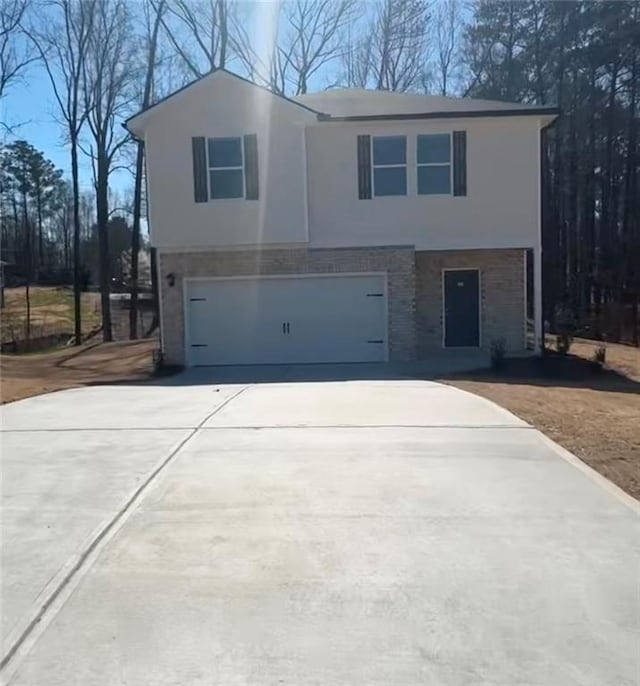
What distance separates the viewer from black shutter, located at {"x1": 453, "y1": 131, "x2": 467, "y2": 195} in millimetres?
17672

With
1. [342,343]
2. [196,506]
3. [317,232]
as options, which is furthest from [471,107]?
[196,506]

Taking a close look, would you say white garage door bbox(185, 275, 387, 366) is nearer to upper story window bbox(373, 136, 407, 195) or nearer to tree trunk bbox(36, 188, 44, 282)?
upper story window bbox(373, 136, 407, 195)

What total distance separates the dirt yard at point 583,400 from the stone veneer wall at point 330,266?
288cm

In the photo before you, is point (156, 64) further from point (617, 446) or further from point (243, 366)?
point (617, 446)

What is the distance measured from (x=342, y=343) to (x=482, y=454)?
36.9 feet

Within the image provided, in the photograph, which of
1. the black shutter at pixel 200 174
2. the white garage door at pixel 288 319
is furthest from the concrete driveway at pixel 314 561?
the black shutter at pixel 200 174

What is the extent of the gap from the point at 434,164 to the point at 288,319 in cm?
535

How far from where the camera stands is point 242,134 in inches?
688

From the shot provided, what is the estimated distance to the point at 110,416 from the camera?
368 inches

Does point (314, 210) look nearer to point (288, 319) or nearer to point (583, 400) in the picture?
point (288, 319)

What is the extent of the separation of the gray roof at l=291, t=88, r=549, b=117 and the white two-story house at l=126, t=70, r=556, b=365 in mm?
131

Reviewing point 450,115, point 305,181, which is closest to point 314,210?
point 305,181

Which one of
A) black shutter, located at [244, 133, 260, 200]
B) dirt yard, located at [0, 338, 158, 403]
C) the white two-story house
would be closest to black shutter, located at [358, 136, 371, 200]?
the white two-story house

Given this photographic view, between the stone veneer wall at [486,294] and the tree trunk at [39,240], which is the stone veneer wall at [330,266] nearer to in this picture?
the stone veneer wall at [486,294]
